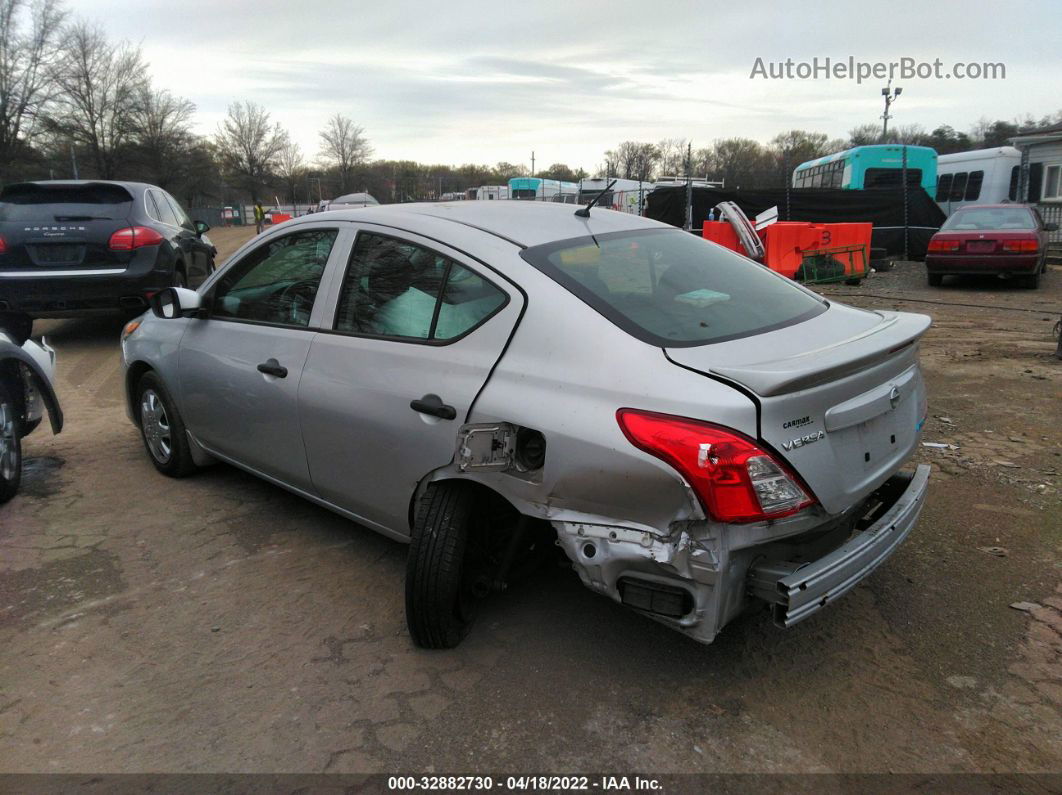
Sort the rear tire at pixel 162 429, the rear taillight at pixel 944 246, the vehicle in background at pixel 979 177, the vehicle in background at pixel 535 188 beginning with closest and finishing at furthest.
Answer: the rear tire at pixel 162 429, the rear taillight at pixel 944 246, the vehicle in background at pixel 979 177, the vehicle in background at pixel 535 188

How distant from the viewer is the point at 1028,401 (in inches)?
241

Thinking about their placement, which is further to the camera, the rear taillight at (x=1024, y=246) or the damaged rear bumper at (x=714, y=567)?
the rear taillight at (x=1024, y=246)

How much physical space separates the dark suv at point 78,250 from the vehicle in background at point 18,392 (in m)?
2.97

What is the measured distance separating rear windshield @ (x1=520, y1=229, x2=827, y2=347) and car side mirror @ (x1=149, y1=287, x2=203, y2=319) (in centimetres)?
222

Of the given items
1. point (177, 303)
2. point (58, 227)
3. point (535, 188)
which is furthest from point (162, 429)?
point (535, 188)

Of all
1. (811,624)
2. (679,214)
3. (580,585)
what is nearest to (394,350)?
(580,585)

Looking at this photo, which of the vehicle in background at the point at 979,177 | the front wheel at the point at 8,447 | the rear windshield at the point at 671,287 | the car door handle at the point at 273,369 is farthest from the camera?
the vehicle in background at the point at 979,177

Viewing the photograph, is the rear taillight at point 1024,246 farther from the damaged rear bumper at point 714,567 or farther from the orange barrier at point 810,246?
the damaged rear bumper at point 714,567

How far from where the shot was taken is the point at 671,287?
120 inches

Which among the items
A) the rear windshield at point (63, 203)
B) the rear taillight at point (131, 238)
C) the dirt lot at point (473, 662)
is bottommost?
the dirt lot at point (473, 662)

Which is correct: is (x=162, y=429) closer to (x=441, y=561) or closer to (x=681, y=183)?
(x=441, y=561)

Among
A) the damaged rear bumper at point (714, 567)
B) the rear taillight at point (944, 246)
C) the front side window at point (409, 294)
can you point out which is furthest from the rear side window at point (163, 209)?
the rear taillight at point (944, 246)

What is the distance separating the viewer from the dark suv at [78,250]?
24.8 feet

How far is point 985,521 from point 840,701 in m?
1.89
